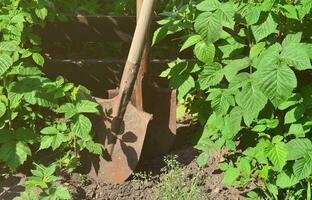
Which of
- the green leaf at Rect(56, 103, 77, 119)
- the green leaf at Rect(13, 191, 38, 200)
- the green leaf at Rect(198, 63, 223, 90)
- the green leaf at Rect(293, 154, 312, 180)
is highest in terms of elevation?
the green leaf at Rect(198, 63, 223, 90)

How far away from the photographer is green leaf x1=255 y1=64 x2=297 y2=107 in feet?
8.50

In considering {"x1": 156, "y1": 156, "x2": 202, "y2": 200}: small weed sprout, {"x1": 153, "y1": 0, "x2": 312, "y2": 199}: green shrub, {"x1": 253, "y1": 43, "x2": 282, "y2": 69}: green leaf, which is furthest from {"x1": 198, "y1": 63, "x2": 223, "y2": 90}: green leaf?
{"x1": 156, "y1": 156, "x2": 202, "y2": 200}: small weed sprout

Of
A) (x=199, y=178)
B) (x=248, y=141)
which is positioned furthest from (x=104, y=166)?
(x=248, y=141)

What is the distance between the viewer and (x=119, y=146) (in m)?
3.54

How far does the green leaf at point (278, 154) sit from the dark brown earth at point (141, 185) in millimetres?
550

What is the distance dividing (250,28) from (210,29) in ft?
1.01

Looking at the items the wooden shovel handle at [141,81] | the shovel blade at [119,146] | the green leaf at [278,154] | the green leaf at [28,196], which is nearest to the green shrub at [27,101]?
the shovel blade at [119,146]

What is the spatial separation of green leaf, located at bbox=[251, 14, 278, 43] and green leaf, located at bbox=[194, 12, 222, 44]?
0.21 metres

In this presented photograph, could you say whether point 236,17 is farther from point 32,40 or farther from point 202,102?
point 32,40

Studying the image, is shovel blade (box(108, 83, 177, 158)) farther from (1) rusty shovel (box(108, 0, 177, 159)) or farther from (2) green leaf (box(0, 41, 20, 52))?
(2) green leaf (box(0, 41, 20, 52))

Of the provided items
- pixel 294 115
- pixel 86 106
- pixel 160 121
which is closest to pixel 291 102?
pixel 294 115

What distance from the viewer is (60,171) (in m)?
3.53

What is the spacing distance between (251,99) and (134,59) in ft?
3.17

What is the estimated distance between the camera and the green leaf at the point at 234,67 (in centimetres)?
290
